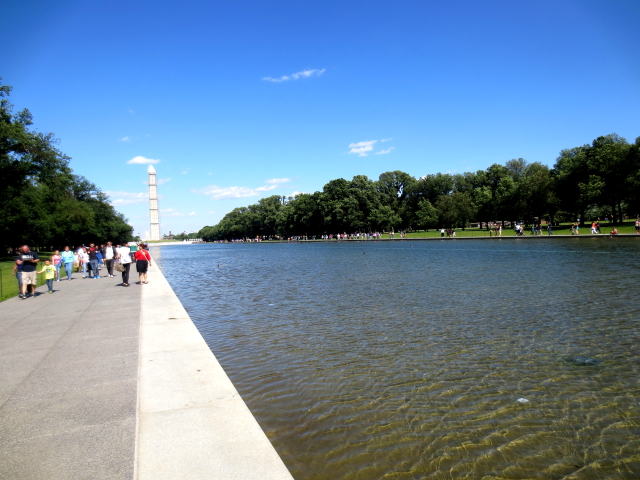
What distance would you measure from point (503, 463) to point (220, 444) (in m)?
2.80

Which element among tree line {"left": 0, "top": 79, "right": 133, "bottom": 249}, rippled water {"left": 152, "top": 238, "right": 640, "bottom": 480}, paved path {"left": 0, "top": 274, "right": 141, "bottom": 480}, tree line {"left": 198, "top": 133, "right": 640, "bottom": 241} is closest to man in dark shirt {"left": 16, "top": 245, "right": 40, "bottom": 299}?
paved path {"left": 0, "top": 274, "right": 141, "bottom": 480}

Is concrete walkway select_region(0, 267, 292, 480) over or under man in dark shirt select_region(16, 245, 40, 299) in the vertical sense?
under

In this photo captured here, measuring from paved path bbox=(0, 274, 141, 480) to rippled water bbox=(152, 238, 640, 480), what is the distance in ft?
5.47

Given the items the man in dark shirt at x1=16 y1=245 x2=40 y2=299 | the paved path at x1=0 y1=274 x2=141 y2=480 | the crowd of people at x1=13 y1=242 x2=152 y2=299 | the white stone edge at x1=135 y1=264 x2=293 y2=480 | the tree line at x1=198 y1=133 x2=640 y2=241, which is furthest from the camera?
the tree line at x1=198 y1=133 x2=640 y2=241

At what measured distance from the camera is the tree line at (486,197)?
6295cm

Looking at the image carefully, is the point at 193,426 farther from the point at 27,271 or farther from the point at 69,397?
the point at 27,271

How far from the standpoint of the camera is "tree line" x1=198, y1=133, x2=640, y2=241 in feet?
207

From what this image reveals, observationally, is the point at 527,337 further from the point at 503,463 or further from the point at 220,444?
the point at 220,444

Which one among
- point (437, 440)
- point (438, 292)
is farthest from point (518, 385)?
point (438, 292)

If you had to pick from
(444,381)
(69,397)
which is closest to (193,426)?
(69,397)

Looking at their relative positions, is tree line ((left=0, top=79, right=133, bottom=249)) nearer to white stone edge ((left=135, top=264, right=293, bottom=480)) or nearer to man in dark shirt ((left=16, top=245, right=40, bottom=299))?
man in dark shirt ((left=16, top=245, right=40, bottom=299))

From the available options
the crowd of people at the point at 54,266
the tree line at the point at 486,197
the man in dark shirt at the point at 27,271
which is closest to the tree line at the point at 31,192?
the crowd of people at the point at 54,266

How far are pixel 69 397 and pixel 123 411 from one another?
1.04 m

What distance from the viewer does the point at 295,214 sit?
406ft
